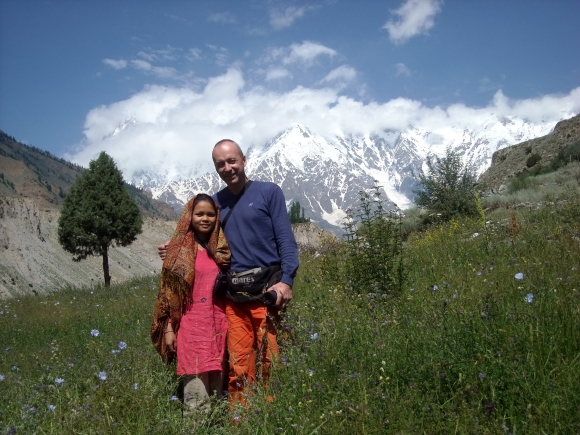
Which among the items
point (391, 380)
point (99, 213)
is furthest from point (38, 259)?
point (391, 380)

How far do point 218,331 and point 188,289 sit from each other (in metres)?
0.37

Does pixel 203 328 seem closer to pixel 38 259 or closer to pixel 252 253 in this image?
pixel 252 253

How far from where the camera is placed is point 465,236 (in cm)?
779

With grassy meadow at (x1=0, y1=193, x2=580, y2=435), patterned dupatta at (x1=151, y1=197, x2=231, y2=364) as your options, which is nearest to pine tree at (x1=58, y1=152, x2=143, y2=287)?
grassy meadow at (x1=0, y1=193, x2=580, y2=435)

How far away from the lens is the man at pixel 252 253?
10.6 feet

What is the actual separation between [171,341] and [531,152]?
83.8ft

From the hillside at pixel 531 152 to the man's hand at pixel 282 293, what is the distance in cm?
1872

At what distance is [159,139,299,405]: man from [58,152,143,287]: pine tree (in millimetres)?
22719

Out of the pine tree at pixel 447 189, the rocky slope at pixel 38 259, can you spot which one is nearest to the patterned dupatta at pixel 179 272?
the pine tree at pixel 447 189

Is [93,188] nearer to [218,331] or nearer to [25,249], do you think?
[25,249]

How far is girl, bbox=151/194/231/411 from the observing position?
3.15 m

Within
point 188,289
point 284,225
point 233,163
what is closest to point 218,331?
point 188,289

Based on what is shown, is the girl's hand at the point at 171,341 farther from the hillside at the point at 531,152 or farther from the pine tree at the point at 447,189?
the hillside at the point at 531,152

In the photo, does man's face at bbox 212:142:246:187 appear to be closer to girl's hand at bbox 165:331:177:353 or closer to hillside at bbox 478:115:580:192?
girl's hand at bbox 165:331:177:353
